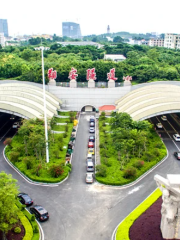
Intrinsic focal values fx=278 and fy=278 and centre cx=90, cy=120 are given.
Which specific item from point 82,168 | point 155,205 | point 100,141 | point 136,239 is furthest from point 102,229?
point 100,141

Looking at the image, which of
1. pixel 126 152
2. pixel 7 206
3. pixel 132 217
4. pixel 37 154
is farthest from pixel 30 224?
pixel 126 152

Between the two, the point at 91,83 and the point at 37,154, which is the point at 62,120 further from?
the point at 37,154

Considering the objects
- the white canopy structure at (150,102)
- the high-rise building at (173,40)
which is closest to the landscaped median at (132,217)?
the white canopy structure at (150,102)

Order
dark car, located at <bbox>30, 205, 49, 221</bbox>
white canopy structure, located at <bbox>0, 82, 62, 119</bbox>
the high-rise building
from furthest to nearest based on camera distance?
the high-rise building
white canopy structure, located at <bbox>0, 82, 62, 119</bbox>
dark car, located at <bbox>30, 205, 49, 221</bbox>

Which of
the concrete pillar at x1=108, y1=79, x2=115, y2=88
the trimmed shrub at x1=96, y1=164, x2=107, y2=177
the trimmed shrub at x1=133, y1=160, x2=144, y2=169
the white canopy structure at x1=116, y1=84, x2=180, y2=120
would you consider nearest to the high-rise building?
the concrete pillar at x1=108, y1=79, x2=115, y2=88

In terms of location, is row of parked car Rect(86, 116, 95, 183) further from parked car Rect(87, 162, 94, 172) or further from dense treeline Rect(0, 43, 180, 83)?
dense treeline Rect(0, 43, 180, 83)

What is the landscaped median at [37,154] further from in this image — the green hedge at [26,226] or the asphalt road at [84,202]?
the green hedge at [26,226]

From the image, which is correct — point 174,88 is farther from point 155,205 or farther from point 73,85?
point 155,205
